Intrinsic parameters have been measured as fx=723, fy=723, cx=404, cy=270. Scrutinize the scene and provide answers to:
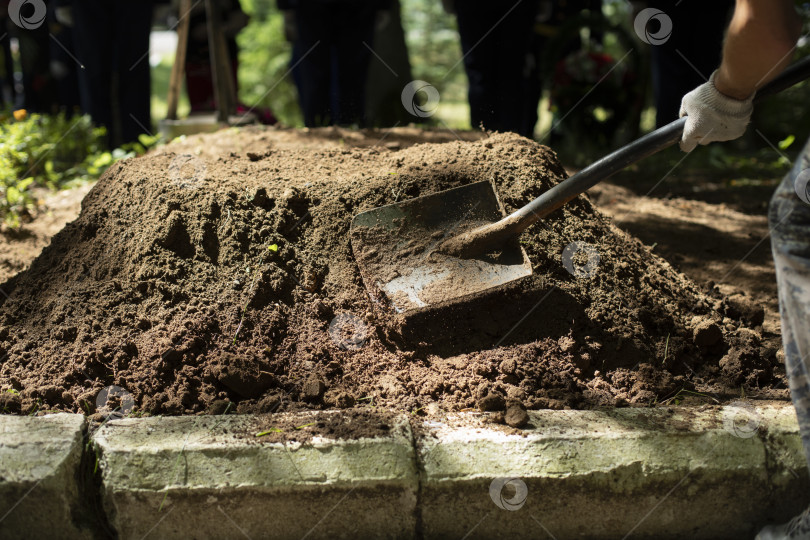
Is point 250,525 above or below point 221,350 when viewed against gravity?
below

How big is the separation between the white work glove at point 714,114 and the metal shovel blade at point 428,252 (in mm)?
661

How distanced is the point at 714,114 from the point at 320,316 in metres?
1.35

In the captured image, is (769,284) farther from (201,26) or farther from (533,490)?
(201,26)

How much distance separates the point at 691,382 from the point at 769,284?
1.11 meters

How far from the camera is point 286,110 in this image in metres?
9.30

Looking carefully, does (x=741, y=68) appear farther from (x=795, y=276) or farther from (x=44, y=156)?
(x=44, y=156)

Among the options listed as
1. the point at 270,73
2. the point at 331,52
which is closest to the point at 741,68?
the point at 331,52

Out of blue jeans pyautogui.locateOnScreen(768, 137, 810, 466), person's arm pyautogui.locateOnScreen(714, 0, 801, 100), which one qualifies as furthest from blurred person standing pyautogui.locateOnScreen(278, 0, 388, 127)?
blue jeans pyautogui.locateOnScreen(768, 137, 810, 466)

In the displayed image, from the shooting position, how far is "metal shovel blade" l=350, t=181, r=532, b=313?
239 cm

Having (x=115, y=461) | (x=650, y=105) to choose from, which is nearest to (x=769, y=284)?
(x=115, y=461)

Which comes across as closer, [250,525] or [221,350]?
[250,525]

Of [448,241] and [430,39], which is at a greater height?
[430,39]

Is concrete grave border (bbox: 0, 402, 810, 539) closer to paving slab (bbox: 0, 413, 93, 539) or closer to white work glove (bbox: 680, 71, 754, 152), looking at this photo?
paving slab (bbox: 0, 413, 93, 539)

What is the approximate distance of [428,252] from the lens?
2.53 meters
